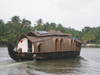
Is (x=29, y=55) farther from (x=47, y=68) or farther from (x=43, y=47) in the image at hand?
(x=47, y=68)

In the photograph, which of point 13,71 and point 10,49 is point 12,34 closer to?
point 10,49

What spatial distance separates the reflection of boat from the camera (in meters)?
28.8

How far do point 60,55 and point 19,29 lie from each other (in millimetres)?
50734

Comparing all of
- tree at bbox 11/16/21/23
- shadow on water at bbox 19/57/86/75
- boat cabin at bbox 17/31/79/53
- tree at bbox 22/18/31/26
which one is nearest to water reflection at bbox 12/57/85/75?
shadow on water at bbox 19/57/86/75

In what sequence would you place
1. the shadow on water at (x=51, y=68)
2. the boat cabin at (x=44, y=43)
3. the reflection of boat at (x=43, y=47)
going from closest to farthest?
the shadow on water at (x=51, y=68), the reflection of boat at (x=43, y=47), the boat cabin at (x=44, y=43)

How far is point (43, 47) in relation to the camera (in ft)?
98.2

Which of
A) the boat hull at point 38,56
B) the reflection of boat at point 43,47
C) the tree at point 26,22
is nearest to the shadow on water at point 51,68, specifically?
the boat hull at point 38,56

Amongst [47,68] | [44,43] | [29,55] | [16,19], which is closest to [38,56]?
[29,55]

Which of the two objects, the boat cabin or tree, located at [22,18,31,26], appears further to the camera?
tree, located at [22,18,31,26]

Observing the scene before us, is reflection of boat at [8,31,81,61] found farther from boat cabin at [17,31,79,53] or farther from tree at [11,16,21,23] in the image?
tree at [11,16,21,23]

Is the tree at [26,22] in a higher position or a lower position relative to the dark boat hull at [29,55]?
higher

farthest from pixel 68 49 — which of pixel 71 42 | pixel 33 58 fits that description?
pixel 33 58

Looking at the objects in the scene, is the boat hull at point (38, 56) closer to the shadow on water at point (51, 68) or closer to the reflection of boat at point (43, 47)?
the reflection of boat at point (43, 47)

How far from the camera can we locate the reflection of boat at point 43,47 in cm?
2875
